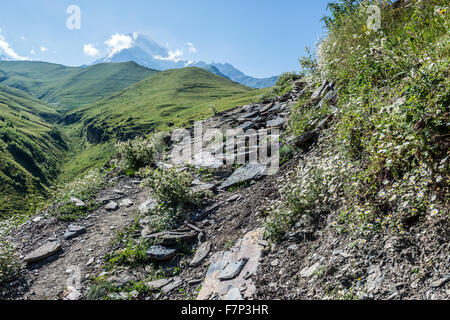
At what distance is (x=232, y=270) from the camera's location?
5516mm

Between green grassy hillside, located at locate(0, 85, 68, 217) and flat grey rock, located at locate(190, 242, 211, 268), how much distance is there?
84269 mm

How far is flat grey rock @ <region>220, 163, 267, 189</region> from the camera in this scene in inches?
385

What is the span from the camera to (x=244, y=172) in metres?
10.4

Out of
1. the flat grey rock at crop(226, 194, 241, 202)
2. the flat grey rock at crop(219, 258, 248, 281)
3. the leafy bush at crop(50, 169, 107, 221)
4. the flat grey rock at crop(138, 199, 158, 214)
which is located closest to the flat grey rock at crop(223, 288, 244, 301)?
the flat grey rock at crop(219, 258, 248, 281)

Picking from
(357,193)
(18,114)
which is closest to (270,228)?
(357,193)

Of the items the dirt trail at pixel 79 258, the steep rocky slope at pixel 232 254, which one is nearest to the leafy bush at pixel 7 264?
the steep rocky slope at pixel 232 254

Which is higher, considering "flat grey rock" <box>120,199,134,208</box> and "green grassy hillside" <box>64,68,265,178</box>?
"green grassy hillside" <box>64,68,265,178</box>

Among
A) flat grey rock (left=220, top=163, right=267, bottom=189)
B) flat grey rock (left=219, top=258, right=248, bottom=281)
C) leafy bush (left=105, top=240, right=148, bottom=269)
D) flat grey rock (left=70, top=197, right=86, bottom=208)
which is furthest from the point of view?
flat grey rock (left=70, top=197, right=86, bottom=208)

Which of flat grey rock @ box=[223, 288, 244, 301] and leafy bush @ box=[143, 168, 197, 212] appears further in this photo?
leafy bush @ box=[143, 168, 197, 212]

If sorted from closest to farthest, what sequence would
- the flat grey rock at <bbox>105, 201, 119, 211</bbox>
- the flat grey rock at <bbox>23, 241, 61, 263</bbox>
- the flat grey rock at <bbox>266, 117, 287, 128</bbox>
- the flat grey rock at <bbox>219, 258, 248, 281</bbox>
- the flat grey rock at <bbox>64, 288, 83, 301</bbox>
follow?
1. the flat grey rock at <bbox>219, 258, 248, 281</bbox>
2. the flat grey rock at <bbox>64, 288, 83, 301</bbox>
3. the flat grey rock at <bbox>23, 241, 61, 263</bbox>
4. the flat grey rock at <bbox>105, 201, 119, 211</bbox>
5. the flat grey rock at <bbox>266, 117, 287, 128</bbox>

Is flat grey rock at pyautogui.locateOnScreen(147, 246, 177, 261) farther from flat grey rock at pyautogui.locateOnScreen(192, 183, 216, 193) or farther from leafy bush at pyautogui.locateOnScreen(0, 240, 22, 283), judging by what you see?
leafy bush at pyautogui.locateOnScreen(0, 240, 22, 283)
